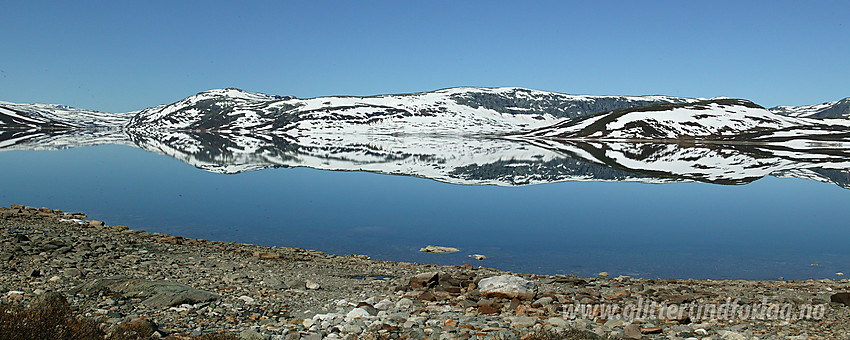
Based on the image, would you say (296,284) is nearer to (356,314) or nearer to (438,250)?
(356,314)

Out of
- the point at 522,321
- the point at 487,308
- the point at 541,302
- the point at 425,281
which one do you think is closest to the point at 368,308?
the point at 487,308

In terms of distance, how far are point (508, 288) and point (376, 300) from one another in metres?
3.15

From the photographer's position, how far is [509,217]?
1291 inches

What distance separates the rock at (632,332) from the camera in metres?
10.6

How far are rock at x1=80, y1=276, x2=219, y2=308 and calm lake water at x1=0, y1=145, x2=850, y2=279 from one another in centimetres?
1092

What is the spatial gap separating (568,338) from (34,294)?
10686 millimetres

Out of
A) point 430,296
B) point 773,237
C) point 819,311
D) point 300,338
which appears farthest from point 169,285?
point 773,237

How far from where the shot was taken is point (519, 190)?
46.2 meters

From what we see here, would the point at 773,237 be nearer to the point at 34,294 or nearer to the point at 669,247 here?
the point at 669,247

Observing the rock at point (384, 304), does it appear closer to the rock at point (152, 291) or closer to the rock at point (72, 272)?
the rock at point (152, 291)

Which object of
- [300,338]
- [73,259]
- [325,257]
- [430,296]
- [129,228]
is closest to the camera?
[300,338]

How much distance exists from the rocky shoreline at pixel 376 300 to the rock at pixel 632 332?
3 centimetres

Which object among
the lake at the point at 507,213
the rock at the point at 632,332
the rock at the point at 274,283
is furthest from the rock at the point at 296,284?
the rock at the point at 632,332

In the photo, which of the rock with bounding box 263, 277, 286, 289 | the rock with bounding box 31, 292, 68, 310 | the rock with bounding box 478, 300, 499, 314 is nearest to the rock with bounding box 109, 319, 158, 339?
the rock with bounding box 31, 292, 68, 310
